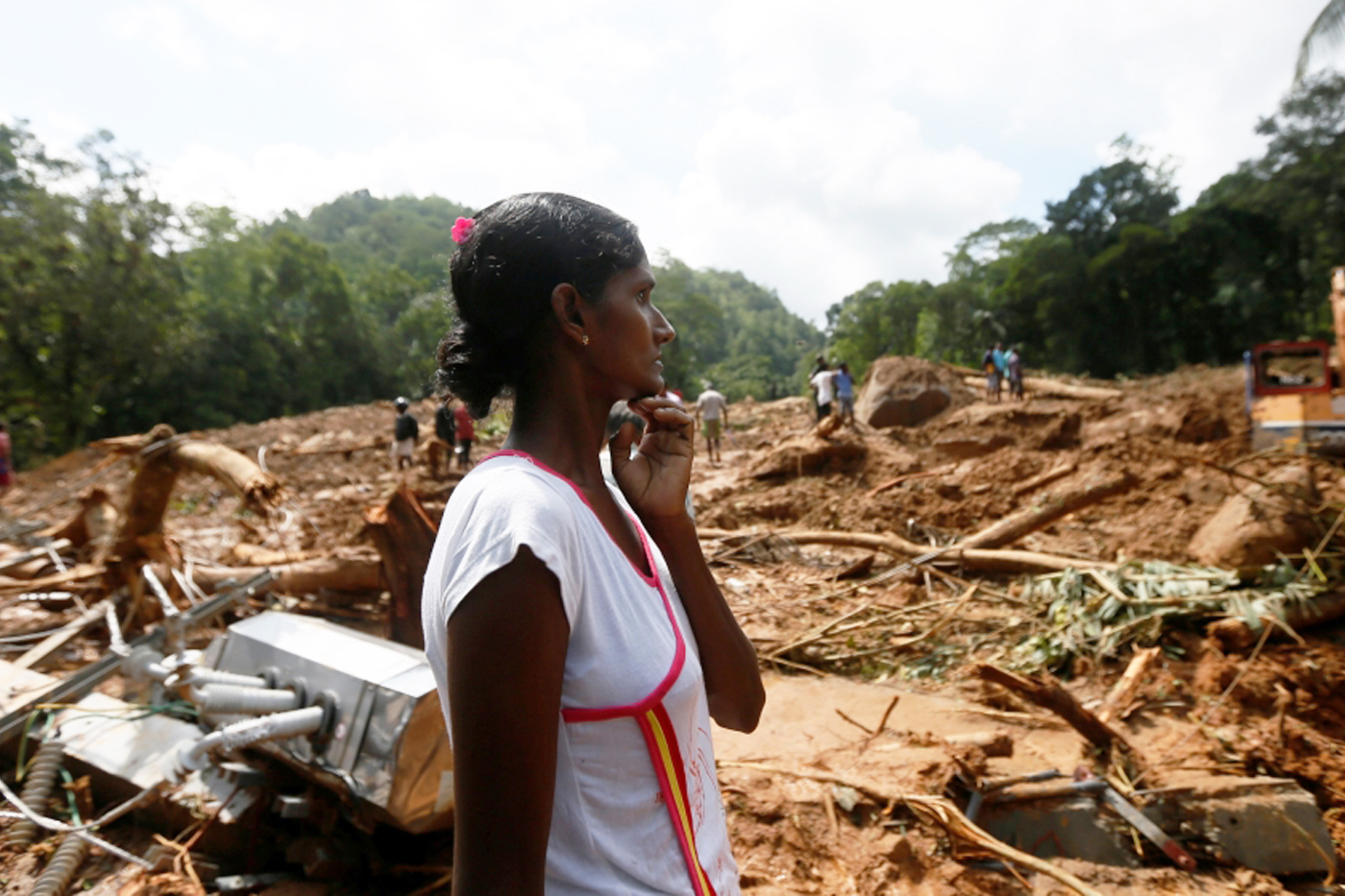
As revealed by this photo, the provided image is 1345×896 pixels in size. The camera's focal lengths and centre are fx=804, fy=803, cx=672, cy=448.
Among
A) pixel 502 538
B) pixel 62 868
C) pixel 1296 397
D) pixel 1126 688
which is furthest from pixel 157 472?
pixel 1296 397

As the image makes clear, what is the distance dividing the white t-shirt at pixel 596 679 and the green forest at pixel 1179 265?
32.1 meters

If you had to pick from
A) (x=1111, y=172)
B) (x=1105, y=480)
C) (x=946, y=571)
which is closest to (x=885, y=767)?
(x=946, y=571)

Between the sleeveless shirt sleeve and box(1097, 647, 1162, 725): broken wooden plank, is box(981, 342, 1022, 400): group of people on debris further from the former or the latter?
the sleeveless shirt sleeve

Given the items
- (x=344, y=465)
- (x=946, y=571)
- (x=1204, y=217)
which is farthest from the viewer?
(x=1204, y=217)

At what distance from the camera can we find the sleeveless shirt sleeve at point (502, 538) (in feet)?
2.65

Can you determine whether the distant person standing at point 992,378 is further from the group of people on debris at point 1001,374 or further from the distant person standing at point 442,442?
the distant person standing at point 442,442

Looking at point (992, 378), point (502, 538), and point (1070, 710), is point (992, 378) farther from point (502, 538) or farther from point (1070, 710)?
point (502, 538)

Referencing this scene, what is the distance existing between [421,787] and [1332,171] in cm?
3338

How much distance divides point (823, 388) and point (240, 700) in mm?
11486

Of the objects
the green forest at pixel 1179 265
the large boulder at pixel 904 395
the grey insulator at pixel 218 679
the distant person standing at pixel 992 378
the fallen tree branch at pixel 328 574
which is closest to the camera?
the grey insulator at pixel 218 679

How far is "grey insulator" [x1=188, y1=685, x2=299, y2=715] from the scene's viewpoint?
2529mm

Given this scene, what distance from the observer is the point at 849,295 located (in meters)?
51.0

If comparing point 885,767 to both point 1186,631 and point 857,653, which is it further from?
point 1186,631

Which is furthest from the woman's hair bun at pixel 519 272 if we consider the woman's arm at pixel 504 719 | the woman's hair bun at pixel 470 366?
the woman's arm at pixel 504 719
